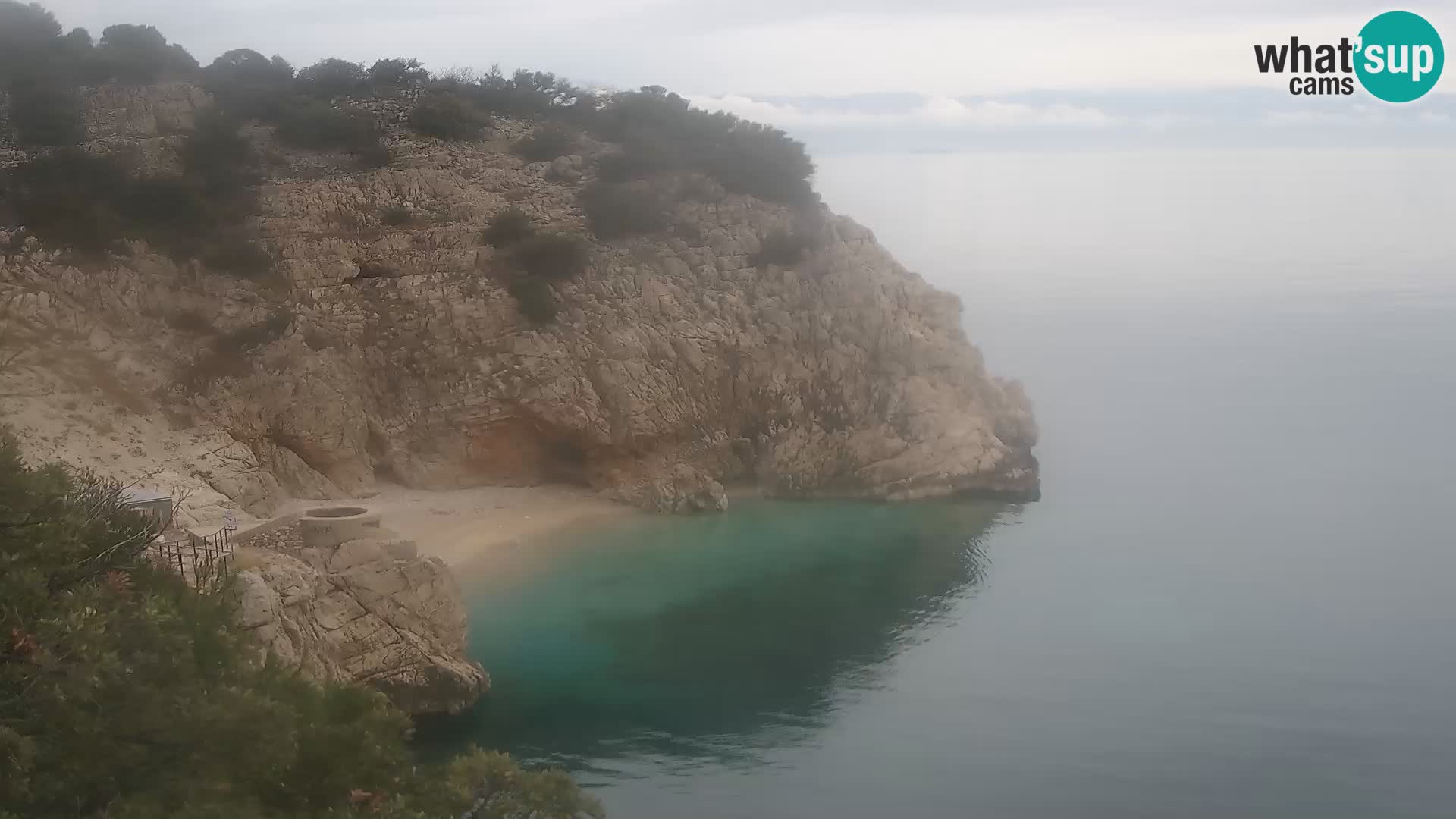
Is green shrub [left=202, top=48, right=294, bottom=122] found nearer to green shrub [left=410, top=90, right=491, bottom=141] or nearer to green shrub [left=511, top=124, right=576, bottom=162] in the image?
green shrub [left=410, top=90, right=491, bottom=141]

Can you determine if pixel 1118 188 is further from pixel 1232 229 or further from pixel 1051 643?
pixel 1051 643

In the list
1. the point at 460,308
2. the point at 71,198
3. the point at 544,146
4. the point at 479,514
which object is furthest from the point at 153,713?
the point at 544,146

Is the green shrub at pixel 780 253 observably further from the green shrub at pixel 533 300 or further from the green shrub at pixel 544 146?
the green shrub at pixel 544 146

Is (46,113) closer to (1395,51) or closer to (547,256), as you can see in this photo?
(547,256)

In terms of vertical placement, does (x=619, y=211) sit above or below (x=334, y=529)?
above

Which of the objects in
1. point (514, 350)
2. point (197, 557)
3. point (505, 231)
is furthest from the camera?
point (505, 231)

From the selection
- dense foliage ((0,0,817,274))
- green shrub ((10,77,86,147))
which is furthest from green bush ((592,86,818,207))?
green shrub ((10,77,86,147))

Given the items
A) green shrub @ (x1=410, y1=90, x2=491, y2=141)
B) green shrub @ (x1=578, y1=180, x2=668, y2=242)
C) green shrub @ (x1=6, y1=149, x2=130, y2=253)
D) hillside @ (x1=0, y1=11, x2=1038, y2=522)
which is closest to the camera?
hillside @ (x1=0, y1=11, x2=1038, y2=522)
